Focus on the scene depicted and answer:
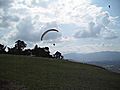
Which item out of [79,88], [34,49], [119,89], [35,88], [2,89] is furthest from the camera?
[34,49]

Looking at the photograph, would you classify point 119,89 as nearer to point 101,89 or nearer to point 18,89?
point 101,89

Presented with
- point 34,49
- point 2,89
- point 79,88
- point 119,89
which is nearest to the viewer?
point 2,89

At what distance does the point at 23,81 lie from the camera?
38.2m

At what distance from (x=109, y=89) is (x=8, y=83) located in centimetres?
1445

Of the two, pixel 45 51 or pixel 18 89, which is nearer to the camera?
pixel 18 89

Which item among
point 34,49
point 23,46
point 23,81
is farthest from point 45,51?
point 23,81

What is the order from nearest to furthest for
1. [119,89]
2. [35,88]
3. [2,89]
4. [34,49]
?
[2,89] → [35,88] → [119,89] → [34,49]

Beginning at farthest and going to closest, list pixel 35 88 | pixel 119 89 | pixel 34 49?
1. pixel 34 49
2. pixel 119 89
3. pixel 35 88

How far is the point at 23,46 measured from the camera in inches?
5856

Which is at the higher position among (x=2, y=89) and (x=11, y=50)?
(x=11, y=50)

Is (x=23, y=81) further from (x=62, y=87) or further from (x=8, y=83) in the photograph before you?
(x=62, y=87)

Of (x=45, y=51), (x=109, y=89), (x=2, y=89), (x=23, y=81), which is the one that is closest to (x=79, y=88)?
(x=109, y=89)

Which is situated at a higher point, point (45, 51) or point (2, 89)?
point (45, 51)

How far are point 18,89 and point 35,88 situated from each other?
8.49ft
